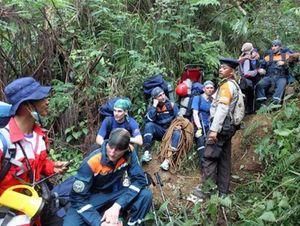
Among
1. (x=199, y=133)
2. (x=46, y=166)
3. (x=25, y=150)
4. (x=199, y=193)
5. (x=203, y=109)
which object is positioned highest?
(x=25, y=150)

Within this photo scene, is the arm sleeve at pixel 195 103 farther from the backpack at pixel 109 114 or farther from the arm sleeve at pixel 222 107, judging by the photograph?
the arm sleeve at pixel 222 107

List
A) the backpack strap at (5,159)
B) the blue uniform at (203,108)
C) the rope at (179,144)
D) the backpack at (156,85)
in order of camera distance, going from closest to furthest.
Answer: the backpack strap at (5,159) < the rope at (179,144) < the blue uniform at (203,108) < the backpack at (156,85)

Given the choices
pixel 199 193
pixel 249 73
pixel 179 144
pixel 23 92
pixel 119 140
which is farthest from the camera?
pixel 249 73

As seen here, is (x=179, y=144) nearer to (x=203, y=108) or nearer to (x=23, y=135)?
(x=203, y=108)

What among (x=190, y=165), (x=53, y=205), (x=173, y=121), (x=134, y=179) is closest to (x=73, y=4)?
(x=173, y=121)

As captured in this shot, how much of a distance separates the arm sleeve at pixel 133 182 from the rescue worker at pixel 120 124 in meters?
1.45

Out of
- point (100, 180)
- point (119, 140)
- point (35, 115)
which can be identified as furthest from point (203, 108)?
point (35, 115)

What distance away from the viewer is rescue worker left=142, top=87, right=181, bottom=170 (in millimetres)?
6461

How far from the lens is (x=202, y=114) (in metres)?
6.44

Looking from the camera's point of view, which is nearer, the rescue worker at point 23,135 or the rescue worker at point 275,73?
the rescue worker at point 23,135

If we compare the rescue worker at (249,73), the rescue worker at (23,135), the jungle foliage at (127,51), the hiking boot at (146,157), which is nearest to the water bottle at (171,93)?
the jungle foliage at (127,51)

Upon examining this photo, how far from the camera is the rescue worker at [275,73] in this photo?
7.22 meters

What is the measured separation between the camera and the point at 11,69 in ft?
22.7

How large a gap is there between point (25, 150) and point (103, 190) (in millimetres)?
1506
